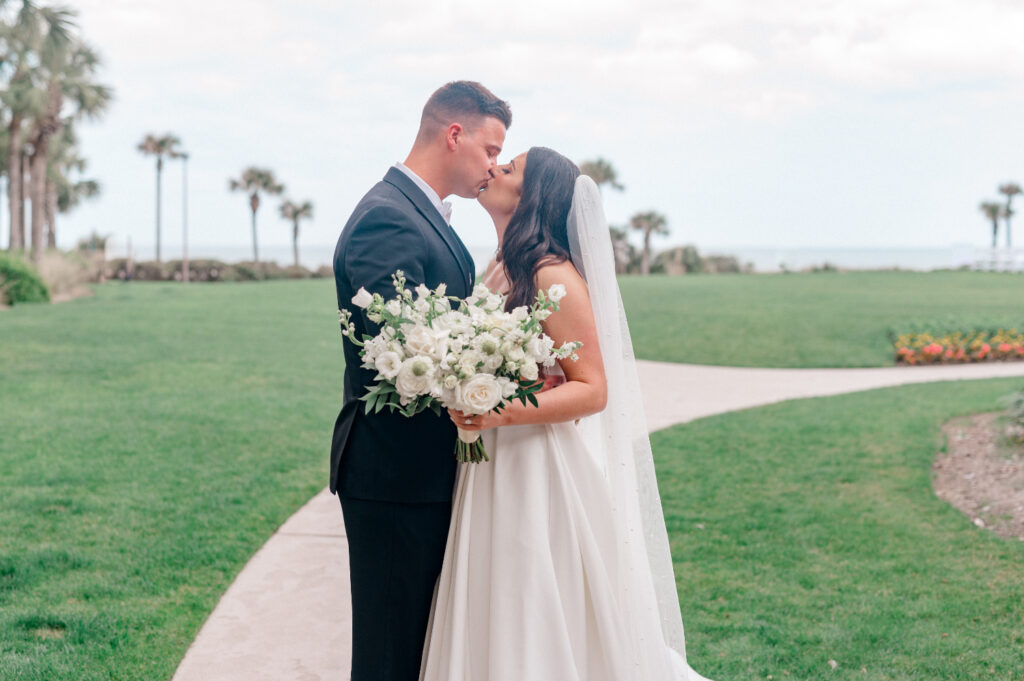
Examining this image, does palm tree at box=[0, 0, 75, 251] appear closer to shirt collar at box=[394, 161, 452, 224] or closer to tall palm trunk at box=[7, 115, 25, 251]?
tall palm trunk at box=[7, 115, 25, 251]

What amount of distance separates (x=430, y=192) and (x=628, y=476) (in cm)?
129

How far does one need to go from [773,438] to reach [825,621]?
4717 millimetres

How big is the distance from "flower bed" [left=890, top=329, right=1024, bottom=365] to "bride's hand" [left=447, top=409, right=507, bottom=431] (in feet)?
49.5

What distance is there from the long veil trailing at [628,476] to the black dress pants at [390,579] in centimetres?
71

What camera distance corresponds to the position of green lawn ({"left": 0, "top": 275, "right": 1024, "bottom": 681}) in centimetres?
476

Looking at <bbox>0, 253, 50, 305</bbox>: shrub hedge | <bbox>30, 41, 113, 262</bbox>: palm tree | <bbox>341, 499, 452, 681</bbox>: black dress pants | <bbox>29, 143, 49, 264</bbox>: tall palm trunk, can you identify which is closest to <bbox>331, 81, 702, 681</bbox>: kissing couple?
<bbox>341, 499, 452, 681</bbox>: black dress pants

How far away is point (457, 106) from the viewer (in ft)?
9.90

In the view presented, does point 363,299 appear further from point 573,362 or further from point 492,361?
point 573,362

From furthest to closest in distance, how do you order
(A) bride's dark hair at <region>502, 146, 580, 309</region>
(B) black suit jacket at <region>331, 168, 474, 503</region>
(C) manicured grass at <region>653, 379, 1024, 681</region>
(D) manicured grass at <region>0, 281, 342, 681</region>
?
(D) manicured grass at <region>0, 281, 342, 681</region>
(C) manicured grass at <region>653, 379, 1024, 681</region>
(A) bride's dark hair at <region>502, 146, 580, 309</region>
(B) black suit jacket at <region>331, 168, 474, 503</region>

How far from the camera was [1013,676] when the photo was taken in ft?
14.6

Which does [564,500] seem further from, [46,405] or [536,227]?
[46,405]

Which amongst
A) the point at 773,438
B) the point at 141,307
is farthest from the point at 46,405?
the point at 141,307

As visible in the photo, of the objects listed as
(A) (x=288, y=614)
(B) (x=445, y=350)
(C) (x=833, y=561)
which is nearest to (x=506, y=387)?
(B) (x=445, y=350)

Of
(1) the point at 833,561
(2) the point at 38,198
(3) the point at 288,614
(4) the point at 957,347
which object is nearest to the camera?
(3) the point at 288,614
